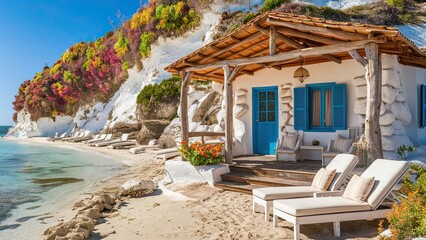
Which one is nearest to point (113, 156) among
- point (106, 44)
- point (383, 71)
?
point (383, 71)

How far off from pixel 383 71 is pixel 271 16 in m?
2.83

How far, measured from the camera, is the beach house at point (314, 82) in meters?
6.80

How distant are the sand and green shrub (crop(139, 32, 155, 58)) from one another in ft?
63.0

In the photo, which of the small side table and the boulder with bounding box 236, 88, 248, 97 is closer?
the small side table

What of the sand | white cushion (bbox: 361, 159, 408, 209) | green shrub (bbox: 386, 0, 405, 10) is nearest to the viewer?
white cushion (bbox: 361, 159, 408, 209)

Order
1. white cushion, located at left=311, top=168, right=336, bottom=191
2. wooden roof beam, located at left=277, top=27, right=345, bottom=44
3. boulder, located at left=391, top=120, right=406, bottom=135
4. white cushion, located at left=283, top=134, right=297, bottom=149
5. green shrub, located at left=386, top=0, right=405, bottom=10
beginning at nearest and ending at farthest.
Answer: white cushion, located at left=311, top=168, right=336, bottom=191, wooden roof beam, located at left=277, top=27, right=345, bottom=44, boulder, located at left=391, top=120, right=406, bottom=135, white cushion, located at left=283, top=134, right=297, bottom=149, green shrub, located at left=386, top=0, right=405, bottom=10

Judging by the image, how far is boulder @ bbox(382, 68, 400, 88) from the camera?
7828 millimetres

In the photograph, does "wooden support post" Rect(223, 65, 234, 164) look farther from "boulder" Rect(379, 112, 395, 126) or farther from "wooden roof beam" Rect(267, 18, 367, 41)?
"boulder" Rect(379, 112, 395, 126)

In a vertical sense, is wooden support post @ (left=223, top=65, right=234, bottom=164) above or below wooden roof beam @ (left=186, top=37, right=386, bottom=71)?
below

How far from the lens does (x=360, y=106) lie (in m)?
8.68

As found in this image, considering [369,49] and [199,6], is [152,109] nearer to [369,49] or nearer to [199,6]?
[199,6]

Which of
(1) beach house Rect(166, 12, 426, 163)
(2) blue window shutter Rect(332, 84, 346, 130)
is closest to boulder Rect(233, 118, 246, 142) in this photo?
(1) beach house Rect(166, 12, 426, 163)

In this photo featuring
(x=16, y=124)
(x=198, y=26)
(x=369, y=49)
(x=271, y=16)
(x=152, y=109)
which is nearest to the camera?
(x=369, y=49)

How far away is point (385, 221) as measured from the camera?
17.3 feet
